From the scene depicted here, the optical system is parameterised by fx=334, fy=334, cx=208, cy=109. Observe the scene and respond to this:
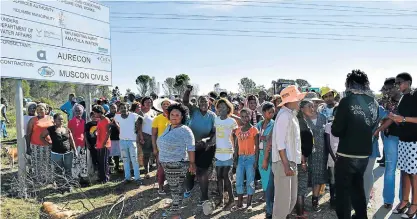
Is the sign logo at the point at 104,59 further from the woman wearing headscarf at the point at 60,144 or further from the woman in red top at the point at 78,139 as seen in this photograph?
the woman wearing headscarf at the point at 60,144

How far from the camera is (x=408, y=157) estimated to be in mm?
4738

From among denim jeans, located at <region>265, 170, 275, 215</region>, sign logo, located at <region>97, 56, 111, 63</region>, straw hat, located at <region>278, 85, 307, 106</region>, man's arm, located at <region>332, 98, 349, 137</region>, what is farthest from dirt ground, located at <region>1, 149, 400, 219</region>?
sign logo, located at <region>97, 56, 111, 63</region>

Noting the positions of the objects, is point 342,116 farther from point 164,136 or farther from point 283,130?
point 164,136

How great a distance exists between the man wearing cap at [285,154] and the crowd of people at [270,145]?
0.04 ft

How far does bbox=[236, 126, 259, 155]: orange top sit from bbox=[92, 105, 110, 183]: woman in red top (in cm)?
326

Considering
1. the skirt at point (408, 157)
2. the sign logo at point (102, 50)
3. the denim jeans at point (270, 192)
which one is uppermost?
the sign logo at point (102, 50)

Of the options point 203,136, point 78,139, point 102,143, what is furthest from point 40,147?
point 203,136

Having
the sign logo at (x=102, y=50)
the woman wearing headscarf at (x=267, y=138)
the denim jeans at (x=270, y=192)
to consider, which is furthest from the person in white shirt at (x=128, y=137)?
the denim jeans at (x=270, y=192)

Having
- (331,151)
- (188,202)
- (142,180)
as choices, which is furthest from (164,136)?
(142,180)

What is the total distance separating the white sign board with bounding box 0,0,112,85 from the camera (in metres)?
6.01

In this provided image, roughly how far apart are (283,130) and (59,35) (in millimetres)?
5258

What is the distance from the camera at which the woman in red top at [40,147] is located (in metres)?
7.07

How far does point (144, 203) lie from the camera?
6.08 meters

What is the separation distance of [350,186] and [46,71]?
19.2ft
